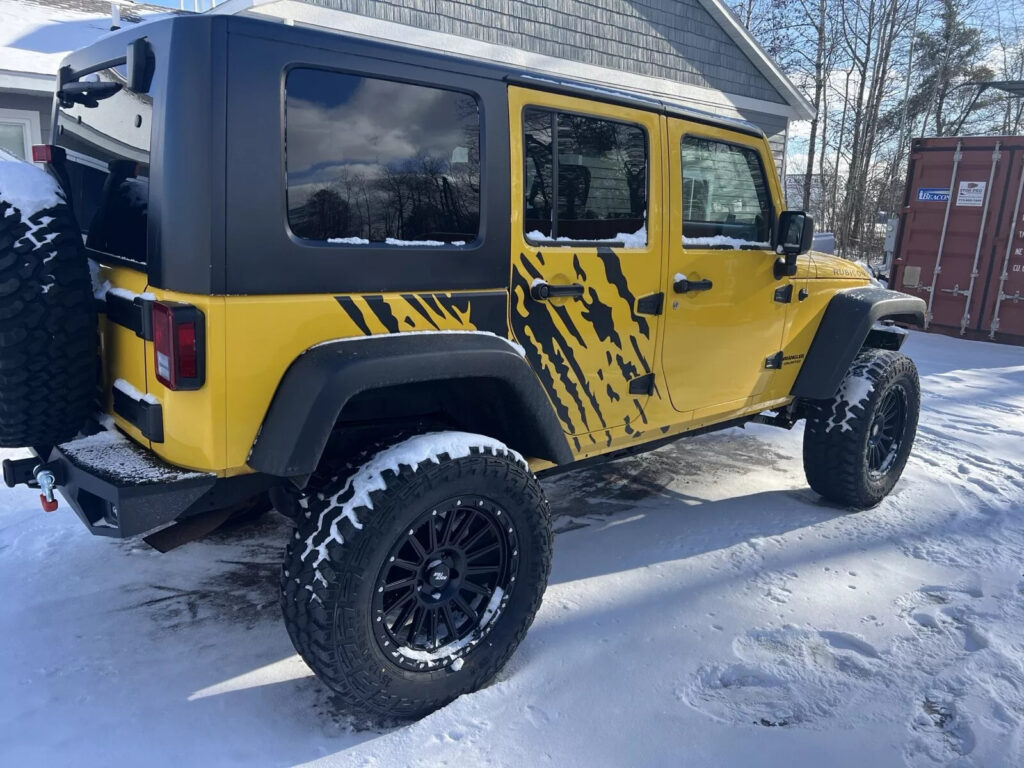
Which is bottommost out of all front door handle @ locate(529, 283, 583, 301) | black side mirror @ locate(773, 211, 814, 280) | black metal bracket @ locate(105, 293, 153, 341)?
black metal bracket @ locate(105, 293, 153, 341)

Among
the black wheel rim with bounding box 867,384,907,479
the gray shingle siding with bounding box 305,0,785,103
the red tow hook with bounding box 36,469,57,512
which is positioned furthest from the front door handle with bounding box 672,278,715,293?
the gray shingle siding with bounding box 305,0,785,103

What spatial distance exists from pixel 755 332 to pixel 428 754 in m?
2.47

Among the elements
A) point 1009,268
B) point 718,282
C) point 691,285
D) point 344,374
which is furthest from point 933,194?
point 344,374

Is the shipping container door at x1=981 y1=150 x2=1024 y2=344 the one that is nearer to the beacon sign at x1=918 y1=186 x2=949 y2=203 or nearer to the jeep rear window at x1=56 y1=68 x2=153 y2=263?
the beacon sign at x1=918 y1=186 x2=949 y2=203

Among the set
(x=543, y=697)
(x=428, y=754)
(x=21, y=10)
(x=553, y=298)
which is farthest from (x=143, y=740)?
(x=21, y=10)

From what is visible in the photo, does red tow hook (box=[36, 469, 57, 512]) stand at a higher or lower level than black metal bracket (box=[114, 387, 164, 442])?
lower

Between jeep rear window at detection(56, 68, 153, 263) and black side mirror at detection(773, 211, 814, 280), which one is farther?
black side mirror at detection(773, 211, 814, 280)

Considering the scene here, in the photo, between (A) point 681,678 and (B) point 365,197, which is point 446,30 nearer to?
(B) point 365,197

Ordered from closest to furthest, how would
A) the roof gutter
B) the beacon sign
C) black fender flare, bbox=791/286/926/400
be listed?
black fender flare, bbox=791/286/926/400
the roof gutter
the beacon sign

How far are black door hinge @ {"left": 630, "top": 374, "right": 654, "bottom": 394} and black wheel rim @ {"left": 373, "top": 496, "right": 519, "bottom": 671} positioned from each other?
910 mm

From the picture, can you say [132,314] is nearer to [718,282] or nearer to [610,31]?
[718,282]

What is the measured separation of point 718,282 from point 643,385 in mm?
644

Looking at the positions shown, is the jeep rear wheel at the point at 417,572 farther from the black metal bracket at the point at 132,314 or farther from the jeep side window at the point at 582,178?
the jeep side window at the point at 582,178

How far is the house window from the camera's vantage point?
26.0ft
